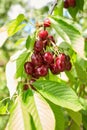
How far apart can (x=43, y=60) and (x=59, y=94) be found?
0.15 meters

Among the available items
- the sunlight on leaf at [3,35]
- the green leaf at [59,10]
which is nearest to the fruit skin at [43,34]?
the sunlight on leaf at [3,35]

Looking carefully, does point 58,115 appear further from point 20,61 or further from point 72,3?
point 72,3

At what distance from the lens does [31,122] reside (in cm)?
110

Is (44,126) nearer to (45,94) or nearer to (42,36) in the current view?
(45,94)

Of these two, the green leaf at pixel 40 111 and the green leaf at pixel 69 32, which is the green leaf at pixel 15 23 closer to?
the green leaf at pixel 69 32

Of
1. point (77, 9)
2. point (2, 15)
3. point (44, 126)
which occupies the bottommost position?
point (44, 126)

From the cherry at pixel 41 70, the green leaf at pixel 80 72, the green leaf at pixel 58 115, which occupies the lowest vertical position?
the green leaf at pixel 58 115

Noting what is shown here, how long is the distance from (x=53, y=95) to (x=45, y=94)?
2 centimetres

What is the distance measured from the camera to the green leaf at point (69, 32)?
114cm

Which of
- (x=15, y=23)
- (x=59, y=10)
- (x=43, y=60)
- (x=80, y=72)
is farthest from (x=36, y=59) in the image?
(x=59, y=10)

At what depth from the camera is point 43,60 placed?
4.16 feet

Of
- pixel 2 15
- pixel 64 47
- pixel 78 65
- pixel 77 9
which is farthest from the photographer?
pixel 2 15

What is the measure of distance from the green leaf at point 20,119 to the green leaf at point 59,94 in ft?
0.28

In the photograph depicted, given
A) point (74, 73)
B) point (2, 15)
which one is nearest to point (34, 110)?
point (74, 73)
